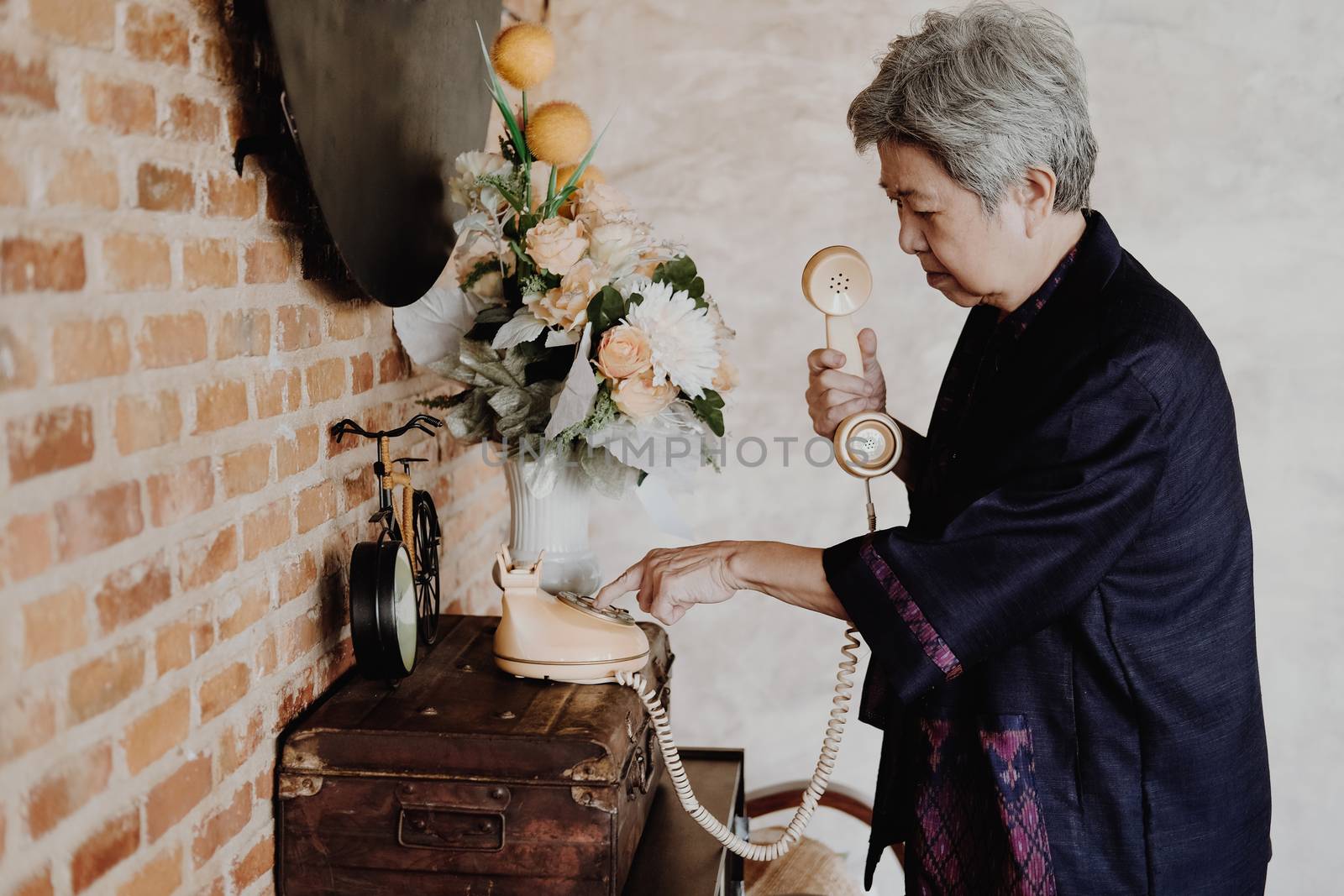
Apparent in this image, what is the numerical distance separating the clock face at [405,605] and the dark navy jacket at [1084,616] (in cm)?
56

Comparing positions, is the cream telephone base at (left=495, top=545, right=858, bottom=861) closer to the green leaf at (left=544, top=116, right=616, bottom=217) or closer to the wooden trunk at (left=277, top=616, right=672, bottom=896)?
the wooden trunk at (left=277, top=616, right=672, bottom=896)

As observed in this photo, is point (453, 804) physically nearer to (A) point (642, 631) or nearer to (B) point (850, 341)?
(A) point (642, 631)

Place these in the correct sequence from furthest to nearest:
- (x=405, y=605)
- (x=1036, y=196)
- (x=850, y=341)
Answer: (x=850, y=341) → (x=405, y=605) → (x=1036, y=196)

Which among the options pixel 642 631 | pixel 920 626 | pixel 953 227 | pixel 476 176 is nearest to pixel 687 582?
pixel 642 631

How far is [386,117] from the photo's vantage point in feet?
5.17

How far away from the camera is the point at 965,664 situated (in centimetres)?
137

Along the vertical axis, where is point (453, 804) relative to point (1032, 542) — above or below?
below

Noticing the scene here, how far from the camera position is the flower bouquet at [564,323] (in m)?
1.56

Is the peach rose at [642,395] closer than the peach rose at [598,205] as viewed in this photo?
Yes

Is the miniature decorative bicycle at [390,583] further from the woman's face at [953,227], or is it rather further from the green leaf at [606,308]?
the woman's face at [953,227]

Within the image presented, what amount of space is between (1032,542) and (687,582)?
1.42 ft

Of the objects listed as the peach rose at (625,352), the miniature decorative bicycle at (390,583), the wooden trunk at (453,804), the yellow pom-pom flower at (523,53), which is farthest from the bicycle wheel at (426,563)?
the yellow pom-pom flower at (523,53)

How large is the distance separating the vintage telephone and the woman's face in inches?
6.1

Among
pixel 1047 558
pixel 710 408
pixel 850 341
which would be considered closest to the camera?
pixel 1047 558
